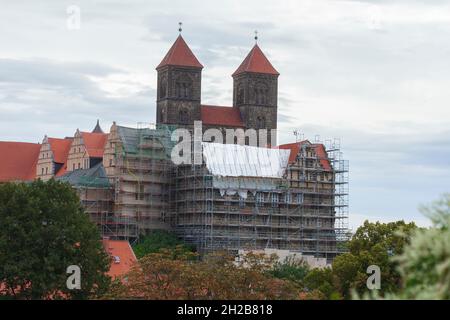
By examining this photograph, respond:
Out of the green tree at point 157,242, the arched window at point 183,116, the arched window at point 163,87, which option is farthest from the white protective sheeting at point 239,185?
the arched window at point 163,87

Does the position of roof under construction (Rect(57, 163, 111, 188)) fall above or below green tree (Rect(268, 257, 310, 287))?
above

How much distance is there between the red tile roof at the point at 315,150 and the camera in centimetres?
10338

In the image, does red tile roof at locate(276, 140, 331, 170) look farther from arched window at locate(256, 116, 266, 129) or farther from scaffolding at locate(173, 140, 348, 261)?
arched window at locate(256, 116, 266, 129)

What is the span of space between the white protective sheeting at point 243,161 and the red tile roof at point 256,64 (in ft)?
86.1

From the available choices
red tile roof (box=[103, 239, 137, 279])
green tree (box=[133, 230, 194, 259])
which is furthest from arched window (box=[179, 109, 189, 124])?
→ red tile roof (box=[103, 239, 137, 279])

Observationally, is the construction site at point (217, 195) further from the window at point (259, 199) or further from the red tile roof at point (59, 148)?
the red tile roof at point (59, 148)

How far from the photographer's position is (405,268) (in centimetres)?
1087

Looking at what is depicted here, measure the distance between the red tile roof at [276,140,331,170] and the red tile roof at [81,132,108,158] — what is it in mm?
16420

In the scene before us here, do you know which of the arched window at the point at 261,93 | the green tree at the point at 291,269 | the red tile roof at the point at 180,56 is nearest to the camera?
the green tree at the point at 291,269

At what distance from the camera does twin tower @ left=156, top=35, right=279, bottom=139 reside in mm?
123438

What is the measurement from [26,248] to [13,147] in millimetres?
74775
